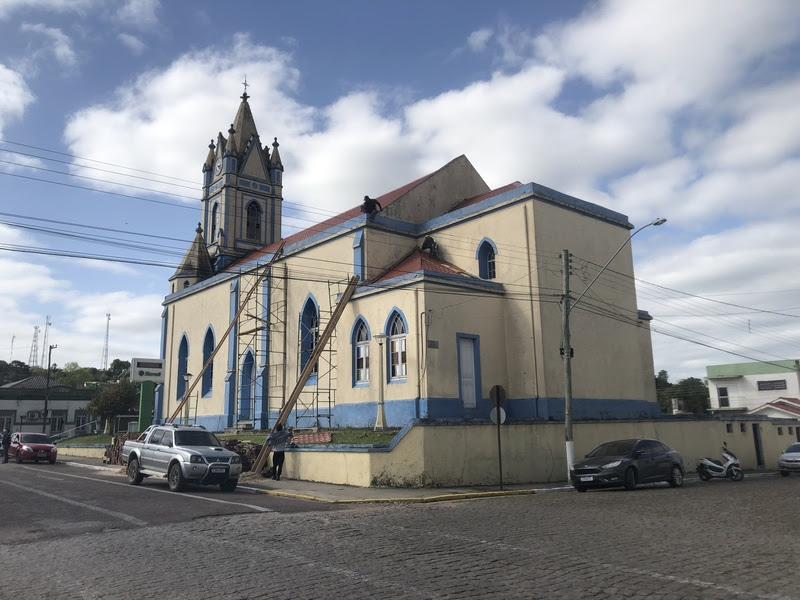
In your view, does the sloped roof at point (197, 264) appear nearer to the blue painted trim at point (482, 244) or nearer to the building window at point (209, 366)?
the building window at point (209, 366)

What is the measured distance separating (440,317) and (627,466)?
8190 millimetres

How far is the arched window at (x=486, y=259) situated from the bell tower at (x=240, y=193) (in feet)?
71.3

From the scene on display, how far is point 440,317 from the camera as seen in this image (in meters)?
22.5

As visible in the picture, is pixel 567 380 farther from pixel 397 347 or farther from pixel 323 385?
pixel 323 385

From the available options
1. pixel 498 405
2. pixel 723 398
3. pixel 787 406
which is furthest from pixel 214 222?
pixel 723 398

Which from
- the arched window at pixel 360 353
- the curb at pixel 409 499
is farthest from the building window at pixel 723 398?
the curb at pixel 409 499

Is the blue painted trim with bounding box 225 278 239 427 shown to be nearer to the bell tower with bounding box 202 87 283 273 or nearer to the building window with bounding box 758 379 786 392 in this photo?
the bell tower with bounding box 202 87 283 273

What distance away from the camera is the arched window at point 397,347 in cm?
2294

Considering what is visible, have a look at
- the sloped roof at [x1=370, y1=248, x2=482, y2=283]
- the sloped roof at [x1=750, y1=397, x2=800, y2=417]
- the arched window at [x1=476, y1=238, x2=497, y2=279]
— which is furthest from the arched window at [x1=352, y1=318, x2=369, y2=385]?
the sloped roof at [x1=750, y1=397, x2=800, y2=417]

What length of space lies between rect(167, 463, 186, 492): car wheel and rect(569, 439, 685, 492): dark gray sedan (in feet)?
32.9

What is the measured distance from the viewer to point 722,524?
1048 cm

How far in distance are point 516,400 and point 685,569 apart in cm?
1650

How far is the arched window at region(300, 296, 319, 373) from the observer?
29.2m

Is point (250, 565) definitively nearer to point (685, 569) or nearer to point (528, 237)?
point (685, 569)
